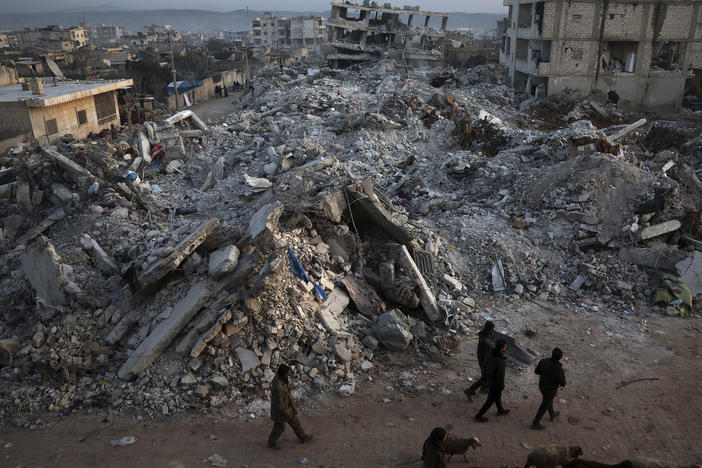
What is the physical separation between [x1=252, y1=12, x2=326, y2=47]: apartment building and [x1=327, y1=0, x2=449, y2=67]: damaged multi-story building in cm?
3711

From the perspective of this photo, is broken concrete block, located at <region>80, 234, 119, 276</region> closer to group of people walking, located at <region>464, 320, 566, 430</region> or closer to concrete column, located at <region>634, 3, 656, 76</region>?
group of people walking, located at <region>464, 320, 566, 430</region>

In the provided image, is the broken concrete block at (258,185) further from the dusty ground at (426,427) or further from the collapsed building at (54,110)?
the collapsed building at (54,110)

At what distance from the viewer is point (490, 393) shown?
5.00 metres

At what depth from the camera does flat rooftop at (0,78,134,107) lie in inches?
574

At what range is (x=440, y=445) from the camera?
3947 mm

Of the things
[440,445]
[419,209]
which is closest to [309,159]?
[419,209]

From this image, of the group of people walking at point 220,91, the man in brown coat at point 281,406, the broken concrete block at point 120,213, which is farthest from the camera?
the group of people walking at point 220,91

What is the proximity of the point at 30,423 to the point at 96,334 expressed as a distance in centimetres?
116

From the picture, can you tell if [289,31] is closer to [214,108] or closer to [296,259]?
[214,108]

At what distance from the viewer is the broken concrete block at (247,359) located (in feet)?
18.1

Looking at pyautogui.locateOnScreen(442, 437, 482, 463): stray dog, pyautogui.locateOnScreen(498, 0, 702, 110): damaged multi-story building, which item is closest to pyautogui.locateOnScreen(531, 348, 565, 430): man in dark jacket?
pyautogui.locateOnScreen(442, 437, 482, 463): stray dog

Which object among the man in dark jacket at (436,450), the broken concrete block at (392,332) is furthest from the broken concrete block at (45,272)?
the man in dark jacket at (436,450)

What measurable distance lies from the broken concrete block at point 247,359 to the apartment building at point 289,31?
6802 centimetres

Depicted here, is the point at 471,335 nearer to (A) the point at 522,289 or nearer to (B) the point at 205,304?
(A) the point at 522,289
